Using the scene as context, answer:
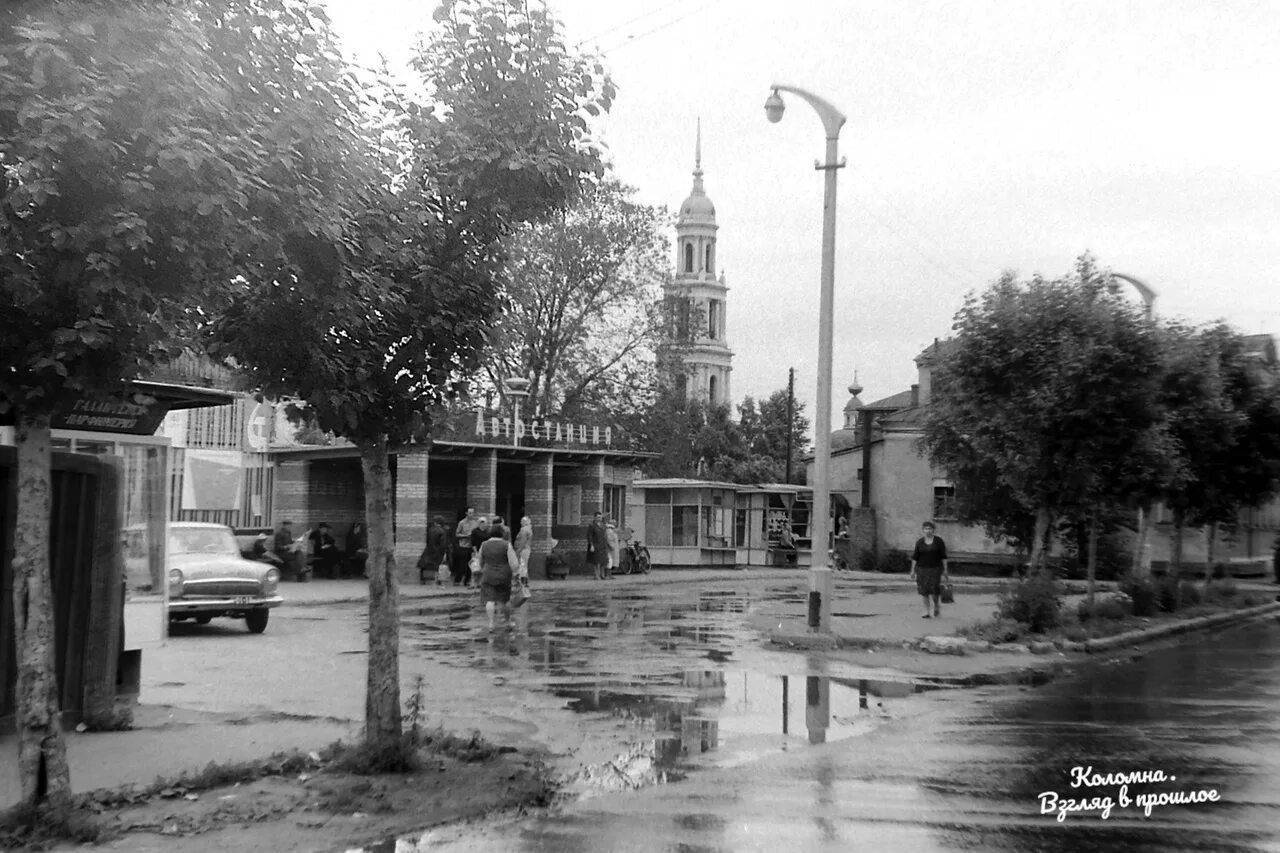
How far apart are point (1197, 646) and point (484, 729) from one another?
45.5ft

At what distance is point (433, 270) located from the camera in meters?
9.04

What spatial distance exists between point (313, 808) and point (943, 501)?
41.3 metres

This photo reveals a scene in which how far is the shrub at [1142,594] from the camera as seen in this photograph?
23.8 m

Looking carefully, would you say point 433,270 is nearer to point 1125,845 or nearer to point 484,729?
point 484,729

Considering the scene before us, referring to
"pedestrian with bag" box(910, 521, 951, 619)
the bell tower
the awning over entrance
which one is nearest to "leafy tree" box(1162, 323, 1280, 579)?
"pedestrian with bag" box(910, 521, 951, 619)

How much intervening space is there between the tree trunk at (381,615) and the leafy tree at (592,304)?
34.5m

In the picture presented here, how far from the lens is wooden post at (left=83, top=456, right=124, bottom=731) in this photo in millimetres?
10141

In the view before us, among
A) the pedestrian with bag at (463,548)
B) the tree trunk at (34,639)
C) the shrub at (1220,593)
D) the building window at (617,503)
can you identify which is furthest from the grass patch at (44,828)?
the building window at (617,503)

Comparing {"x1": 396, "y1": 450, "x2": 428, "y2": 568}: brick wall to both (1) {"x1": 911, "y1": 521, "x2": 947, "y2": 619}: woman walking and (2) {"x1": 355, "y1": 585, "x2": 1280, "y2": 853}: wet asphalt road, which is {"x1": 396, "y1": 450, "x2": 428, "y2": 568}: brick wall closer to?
(2) {"x1": 355, "y1": 585, "x2": 1280, "y2": 853}: wet asphalt road

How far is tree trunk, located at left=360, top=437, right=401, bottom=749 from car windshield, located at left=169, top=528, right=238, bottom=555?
11843 millimetres

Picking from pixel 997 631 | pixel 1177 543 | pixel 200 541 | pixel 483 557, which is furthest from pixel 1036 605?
pixel 200 541

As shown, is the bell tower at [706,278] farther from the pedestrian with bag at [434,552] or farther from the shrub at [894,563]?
the pedestrian with bag at [434,552]

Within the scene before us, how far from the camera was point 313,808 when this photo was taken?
785 cm

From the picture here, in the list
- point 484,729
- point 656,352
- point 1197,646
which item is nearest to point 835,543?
point 656,352
